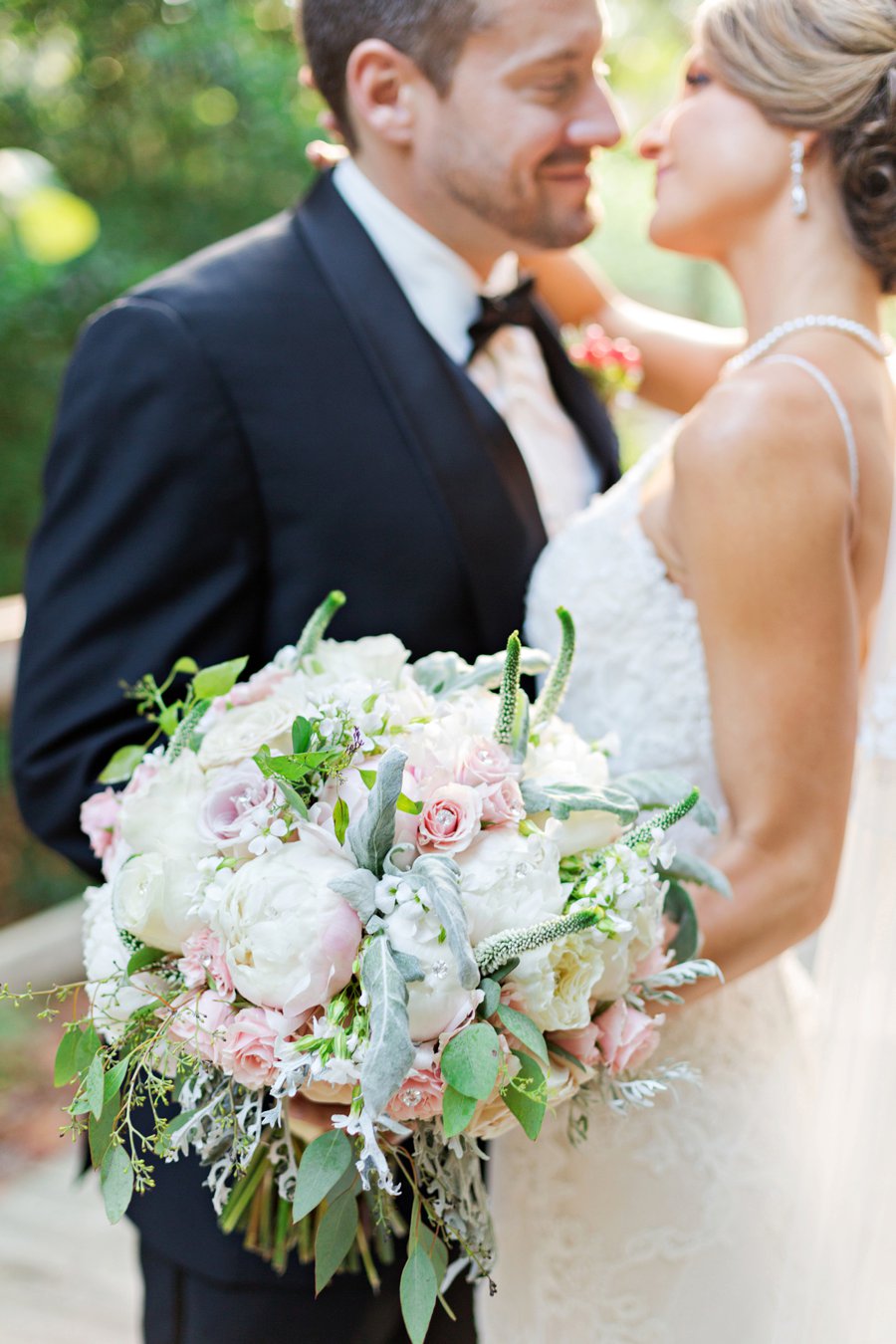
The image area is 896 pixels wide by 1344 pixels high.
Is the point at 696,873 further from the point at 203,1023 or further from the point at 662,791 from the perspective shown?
the point at 203,1023

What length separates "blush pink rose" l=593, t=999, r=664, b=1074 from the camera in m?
1.43

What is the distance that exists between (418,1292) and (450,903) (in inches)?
15.0

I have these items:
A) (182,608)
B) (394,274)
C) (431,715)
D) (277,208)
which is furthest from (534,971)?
(277,208)

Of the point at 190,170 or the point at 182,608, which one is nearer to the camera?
the point at 182,608

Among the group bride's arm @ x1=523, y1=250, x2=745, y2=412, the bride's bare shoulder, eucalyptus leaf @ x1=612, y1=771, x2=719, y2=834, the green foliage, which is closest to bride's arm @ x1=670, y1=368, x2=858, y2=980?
the bride's bare shoulder

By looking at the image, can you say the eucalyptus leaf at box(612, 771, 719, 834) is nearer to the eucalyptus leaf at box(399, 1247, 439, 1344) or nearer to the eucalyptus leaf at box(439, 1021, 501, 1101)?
the eucalyptus leaf at box(439, 1021, 501, 1101)

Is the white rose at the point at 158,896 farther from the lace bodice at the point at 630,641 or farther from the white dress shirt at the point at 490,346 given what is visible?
the white dress shirt at the point at 490,346

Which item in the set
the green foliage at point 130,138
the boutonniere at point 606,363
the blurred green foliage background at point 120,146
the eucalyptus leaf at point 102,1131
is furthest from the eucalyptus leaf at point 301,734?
the green foliage at point 130,138

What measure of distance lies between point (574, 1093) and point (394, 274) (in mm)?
1482

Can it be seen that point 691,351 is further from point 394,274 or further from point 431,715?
point 431,715

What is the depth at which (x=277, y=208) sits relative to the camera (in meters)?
5.60

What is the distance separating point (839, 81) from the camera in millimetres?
1949

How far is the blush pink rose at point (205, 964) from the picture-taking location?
1.30 m

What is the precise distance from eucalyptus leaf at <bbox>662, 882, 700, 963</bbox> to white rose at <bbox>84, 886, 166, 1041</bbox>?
673 millimetres
